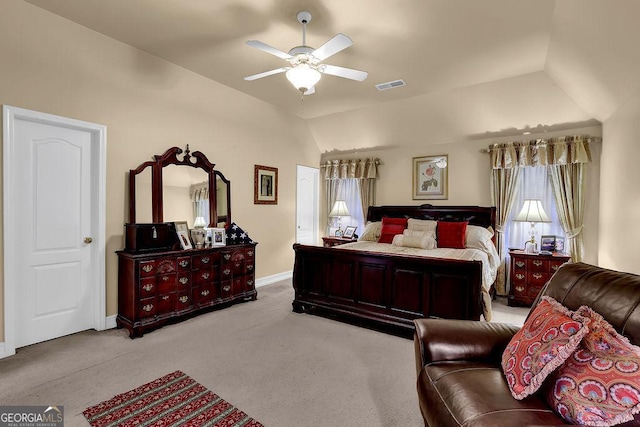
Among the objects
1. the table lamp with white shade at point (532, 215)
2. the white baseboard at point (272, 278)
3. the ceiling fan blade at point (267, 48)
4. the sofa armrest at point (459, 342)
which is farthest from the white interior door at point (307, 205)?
the sofa armrest at point (459, 342)

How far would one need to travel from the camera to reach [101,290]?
3.30 m

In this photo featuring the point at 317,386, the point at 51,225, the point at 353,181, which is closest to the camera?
the point at 317,386

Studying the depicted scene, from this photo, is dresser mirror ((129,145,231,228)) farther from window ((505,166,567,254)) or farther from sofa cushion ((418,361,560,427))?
window ((505,166,567,254))

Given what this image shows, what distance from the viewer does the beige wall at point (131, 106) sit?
277 centimetres

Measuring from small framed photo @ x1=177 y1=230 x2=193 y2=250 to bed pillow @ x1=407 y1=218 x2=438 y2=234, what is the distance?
326cm

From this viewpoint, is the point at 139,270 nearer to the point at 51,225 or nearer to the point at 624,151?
the point at 51,225

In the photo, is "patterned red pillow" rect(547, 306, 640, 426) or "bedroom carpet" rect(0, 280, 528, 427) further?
"bedroom carpet" rect(0, 280, 528, 427)

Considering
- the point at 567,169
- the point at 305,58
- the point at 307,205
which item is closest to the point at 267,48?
the point at 305,58

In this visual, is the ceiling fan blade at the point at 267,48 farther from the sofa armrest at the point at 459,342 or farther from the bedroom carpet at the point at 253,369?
the bedroom carpet at the point at 253,369

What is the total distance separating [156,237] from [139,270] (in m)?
0.45

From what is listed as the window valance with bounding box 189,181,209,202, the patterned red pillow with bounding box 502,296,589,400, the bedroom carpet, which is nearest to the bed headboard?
the bedroom carpet

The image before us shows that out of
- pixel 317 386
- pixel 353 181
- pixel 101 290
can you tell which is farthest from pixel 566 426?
pixel 353 181

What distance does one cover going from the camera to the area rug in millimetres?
1897

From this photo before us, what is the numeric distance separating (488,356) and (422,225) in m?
3.33
